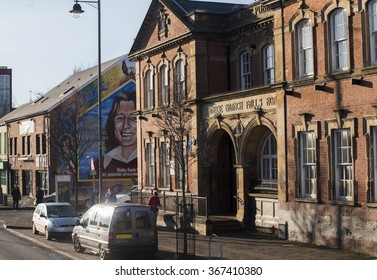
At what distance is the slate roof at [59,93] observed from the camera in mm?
47438

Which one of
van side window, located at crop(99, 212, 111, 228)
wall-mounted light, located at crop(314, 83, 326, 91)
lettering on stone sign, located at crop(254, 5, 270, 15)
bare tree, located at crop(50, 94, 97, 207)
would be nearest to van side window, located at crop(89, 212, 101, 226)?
van side window, located at crop(99, 212, 111, 228)

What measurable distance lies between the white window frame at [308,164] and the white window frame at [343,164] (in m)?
0.98

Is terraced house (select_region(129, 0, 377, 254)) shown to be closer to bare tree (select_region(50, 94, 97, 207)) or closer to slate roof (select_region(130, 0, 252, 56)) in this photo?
slate roof (select_region(130, 0, 252, 56))

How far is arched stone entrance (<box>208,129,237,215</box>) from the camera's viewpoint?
28078 millimetres

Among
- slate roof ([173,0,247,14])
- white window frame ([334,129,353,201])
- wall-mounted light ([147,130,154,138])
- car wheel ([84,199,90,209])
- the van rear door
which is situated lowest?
car wheel ([84,199,90,209])

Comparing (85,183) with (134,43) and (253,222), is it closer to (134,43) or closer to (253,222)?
(134,43)

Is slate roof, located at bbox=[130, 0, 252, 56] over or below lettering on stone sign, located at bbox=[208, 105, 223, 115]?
over

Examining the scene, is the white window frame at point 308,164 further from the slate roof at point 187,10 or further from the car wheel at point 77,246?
the slate roof at point 187,10

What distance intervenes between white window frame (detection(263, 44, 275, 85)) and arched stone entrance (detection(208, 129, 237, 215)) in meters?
3.31

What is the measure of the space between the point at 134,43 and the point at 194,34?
22.8 ft

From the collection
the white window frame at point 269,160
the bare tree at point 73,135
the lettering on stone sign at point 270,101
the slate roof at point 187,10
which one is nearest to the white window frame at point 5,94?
the bare tree at point 73,135

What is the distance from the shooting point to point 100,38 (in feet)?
90.3

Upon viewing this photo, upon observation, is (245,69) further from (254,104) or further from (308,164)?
(308,164)

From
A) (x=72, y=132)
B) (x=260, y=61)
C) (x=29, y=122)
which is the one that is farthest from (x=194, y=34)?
(x=29, y=122)
